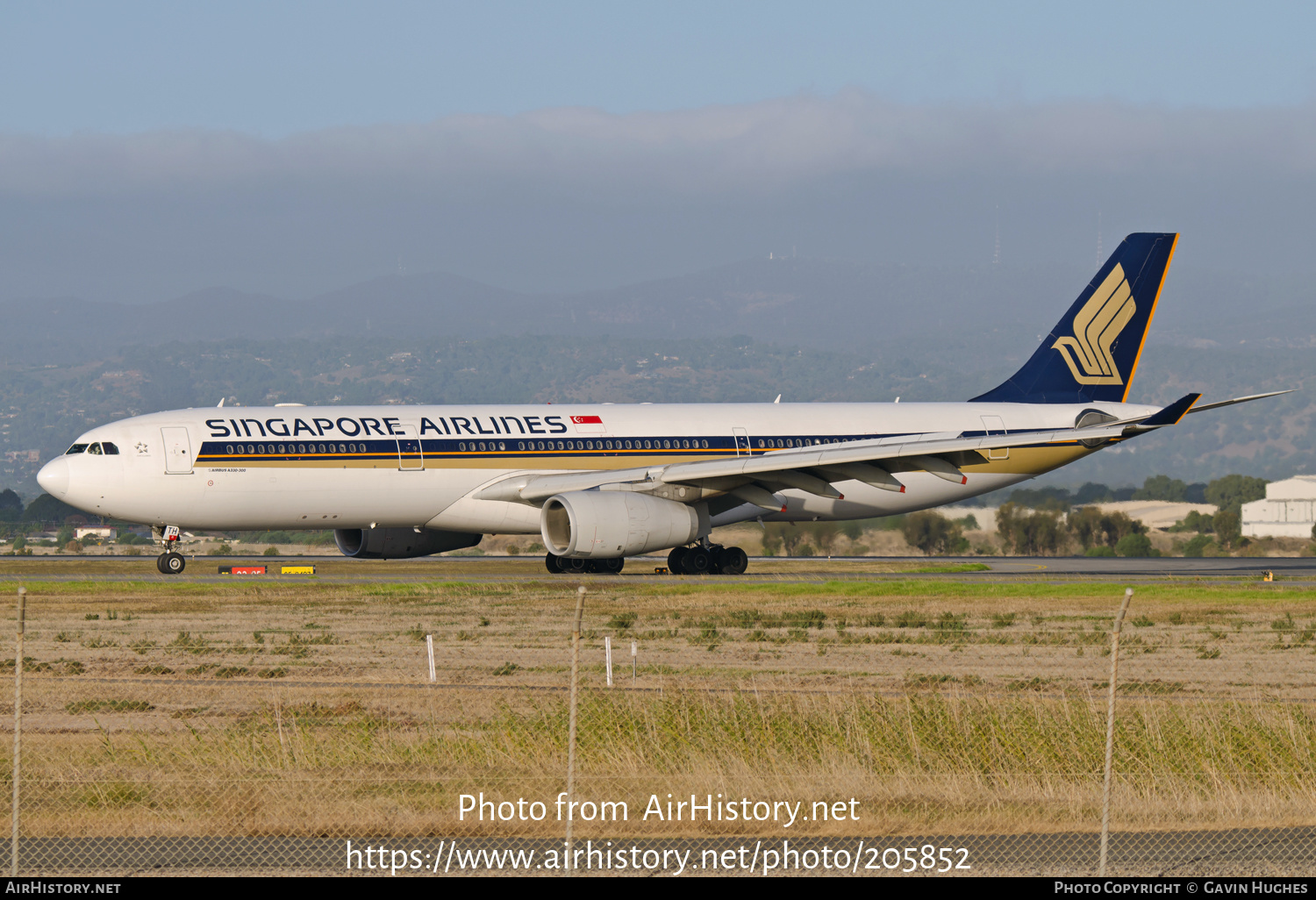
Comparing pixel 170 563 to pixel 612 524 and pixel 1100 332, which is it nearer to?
pixel 612 524

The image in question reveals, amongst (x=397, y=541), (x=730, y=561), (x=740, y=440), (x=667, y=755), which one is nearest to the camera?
(x=667, y=755)

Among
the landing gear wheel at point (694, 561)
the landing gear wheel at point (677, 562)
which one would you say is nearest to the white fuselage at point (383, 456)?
the landing gear wheel at point (694, 561)

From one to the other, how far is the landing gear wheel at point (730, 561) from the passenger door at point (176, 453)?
12.4 m

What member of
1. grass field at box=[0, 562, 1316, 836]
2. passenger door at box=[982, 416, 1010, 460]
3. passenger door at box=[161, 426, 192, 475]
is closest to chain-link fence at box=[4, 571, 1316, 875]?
grass field at box=[0, 562, 1316, 836]

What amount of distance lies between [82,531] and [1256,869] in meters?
86.2

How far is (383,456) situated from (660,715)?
834 inches

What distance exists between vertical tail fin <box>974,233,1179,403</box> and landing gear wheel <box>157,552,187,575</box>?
849 inches

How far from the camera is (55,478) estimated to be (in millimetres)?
33719

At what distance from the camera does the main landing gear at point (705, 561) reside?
36594 mm

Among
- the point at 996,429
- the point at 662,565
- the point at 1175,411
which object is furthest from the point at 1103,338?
the point at 662,565

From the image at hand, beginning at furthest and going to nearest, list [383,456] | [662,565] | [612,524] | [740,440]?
[662,565]
[740,440]
[383,456]
[612,524]

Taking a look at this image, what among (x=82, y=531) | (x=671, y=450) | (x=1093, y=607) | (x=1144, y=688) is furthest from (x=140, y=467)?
(x=82, y=531)

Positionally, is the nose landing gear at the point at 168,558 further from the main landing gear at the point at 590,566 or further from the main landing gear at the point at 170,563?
the main landing gear at the point at 590,566

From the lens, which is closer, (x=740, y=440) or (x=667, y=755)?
(x=667, y=755)
